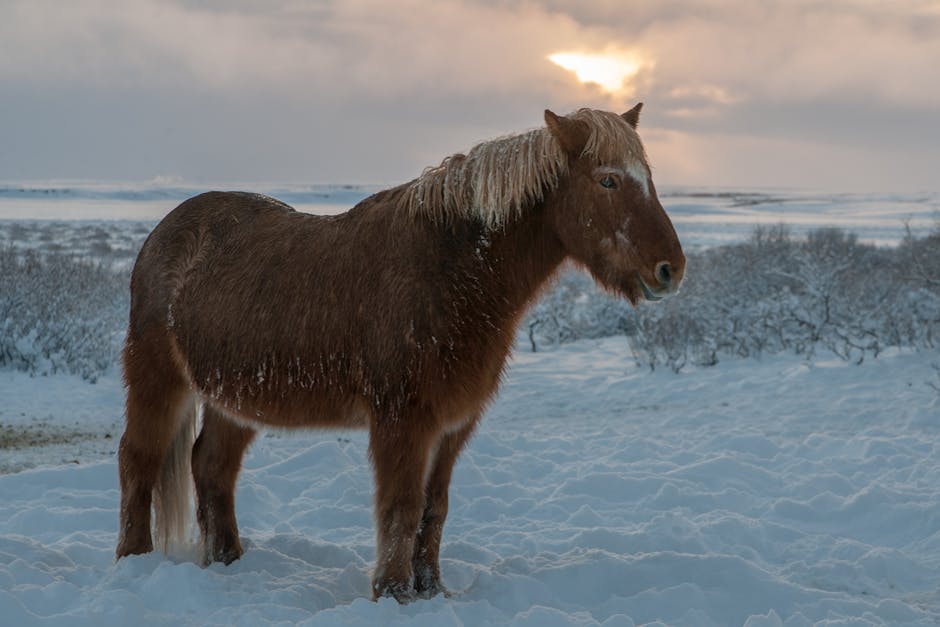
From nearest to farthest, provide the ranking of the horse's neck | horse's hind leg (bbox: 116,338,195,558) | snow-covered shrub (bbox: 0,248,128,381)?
1. the horse's neck
2. horse's hind leg (bbox: 116,338,195,558)
3. snow-covered shrub (bbox: 0,248,128,381)

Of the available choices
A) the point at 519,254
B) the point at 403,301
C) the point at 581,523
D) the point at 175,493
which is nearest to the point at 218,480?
the point at 175,493

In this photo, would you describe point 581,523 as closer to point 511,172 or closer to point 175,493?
point 175,493

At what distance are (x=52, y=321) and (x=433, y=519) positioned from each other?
8.54 meters

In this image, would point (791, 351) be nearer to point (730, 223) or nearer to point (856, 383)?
point (856, 383)

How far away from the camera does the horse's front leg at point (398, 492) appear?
3.79 metres

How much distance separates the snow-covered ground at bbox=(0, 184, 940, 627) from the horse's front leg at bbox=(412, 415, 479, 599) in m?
0.17

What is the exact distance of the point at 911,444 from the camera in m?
7.24

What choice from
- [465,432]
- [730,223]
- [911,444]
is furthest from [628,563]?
[730,223]

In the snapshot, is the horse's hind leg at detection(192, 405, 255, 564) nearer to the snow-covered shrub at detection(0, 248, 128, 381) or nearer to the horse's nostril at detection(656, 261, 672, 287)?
the horse's nostril at detection(656, 261, 672, 287)

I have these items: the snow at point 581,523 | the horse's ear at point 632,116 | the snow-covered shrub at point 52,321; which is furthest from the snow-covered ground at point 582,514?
the horse's ear at point 632,116

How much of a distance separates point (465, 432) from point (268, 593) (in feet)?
3.68

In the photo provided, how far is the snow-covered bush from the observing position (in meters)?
11.4

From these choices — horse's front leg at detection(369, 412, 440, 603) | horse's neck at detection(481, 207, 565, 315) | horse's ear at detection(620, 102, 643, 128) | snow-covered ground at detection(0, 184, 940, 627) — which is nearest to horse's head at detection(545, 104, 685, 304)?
horse's neck at detection(481, 207, 565, 315)

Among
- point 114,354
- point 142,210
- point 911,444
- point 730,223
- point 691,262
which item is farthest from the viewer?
point 142,210
